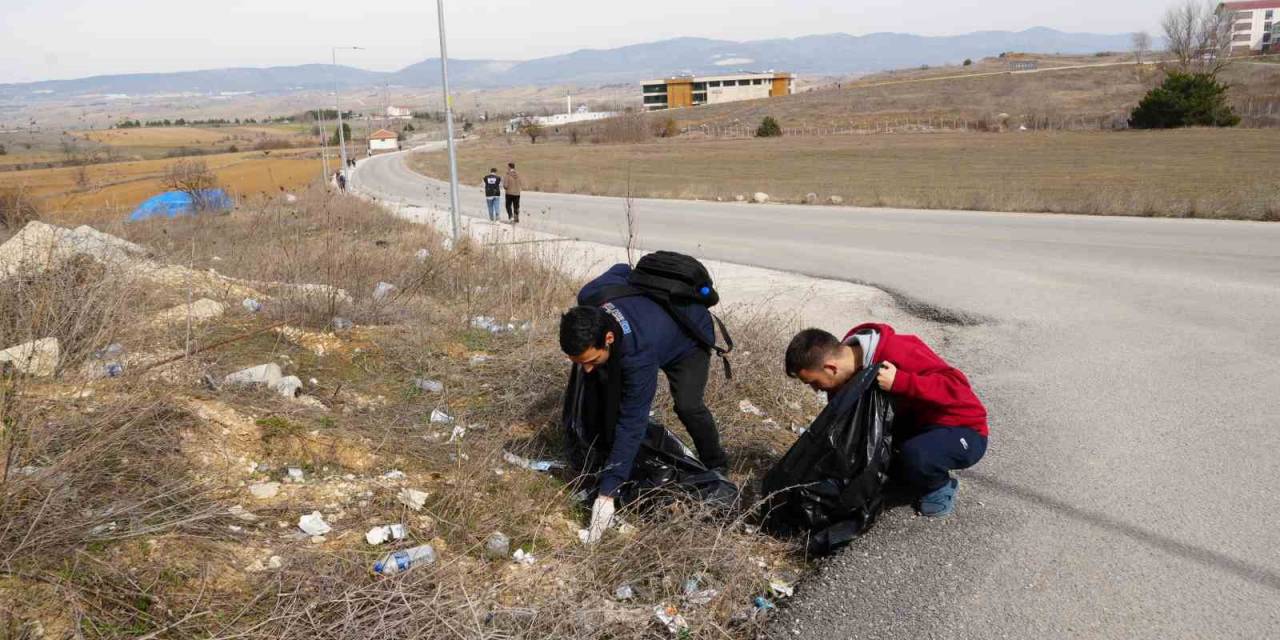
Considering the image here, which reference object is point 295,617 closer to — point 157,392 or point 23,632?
point 23,632

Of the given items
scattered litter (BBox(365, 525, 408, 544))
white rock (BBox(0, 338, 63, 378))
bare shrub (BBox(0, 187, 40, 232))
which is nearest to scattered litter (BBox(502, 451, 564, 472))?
scattered litter (BBox(365, 525, 408, 544))

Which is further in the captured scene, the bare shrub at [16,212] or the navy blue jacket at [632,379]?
the bare shrub at [16,212]

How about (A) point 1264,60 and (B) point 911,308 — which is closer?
(B) point 911,308

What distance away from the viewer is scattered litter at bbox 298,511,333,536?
3742mm

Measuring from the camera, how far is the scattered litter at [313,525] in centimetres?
374

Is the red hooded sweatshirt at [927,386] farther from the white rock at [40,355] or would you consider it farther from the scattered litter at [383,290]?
the scattered litter at [383,290]

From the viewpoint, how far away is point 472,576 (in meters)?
3.43

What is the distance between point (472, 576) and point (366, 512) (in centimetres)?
76

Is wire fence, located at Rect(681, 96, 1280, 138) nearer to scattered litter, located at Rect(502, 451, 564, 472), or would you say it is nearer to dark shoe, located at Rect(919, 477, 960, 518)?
dark shoe, located at Rect(919, 477, 960, 518)

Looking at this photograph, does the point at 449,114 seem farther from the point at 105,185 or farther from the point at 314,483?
the point at 314,483

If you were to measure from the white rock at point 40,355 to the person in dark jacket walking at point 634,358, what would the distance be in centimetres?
285

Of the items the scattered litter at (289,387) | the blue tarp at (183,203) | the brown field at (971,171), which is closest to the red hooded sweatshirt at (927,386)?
the scattered litter at (289,387)

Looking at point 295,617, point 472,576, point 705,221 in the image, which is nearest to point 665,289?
point 472,576

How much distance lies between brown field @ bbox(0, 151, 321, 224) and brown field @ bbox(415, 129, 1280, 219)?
34.9 ft
